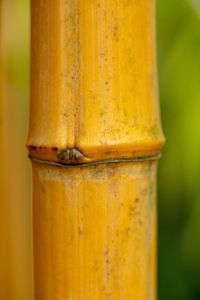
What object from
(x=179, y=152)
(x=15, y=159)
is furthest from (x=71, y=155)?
(x=179, y=152)

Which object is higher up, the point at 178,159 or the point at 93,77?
the point at 93,77

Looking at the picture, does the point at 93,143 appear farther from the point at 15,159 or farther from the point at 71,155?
the point at 15,159

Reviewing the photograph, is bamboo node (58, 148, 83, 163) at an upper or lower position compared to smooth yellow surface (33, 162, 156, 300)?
upper

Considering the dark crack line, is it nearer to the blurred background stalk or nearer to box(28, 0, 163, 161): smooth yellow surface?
box(28, 0, 163, 161): smooth yellow surface

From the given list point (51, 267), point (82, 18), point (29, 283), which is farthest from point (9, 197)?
point (82, 18)

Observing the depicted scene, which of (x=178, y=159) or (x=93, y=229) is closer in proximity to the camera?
(x=93, y=229)

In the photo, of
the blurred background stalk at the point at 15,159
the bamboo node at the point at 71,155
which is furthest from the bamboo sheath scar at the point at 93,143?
the blurred background stalk at the point at 15,159

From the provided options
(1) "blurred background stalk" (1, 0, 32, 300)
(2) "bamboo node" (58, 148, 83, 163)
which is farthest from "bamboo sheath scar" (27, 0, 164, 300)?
(1) "blurred background stalk" (1, 0, 32, 300)
